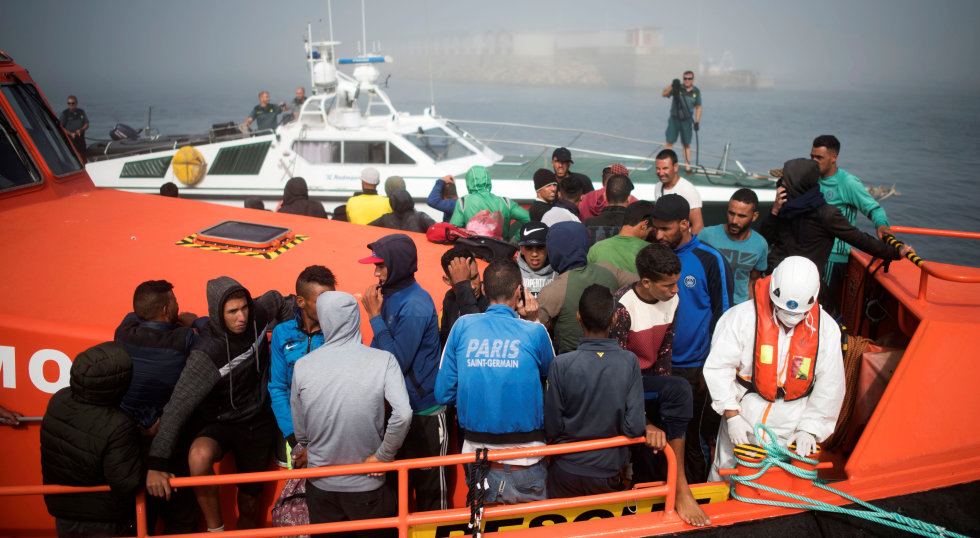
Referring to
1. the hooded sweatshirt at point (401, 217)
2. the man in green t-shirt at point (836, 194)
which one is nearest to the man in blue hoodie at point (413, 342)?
Answer: the hooded sweatshirt at point (401, 217)

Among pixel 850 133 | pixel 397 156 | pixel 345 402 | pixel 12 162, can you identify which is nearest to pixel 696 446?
pixel 345 402

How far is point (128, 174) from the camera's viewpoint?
452 inches

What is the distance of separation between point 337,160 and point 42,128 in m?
5.60

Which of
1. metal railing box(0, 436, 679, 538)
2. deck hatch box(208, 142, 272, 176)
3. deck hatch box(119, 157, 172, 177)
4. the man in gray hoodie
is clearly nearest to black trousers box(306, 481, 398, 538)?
the man in gray hoodie

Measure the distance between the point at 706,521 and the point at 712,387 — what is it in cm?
64

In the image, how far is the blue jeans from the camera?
120 inches

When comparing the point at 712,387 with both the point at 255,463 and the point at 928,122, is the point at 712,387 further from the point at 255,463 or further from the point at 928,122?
the point at 928,122

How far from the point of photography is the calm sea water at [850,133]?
1934 cm

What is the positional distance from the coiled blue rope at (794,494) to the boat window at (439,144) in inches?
326

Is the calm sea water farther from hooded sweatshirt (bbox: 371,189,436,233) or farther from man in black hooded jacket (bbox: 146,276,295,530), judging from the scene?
man in black hooded jacket (bbox: 146,276,295,530)

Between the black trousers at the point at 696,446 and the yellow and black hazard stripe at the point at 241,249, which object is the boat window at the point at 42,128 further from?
the black trousers at the point at 696,446

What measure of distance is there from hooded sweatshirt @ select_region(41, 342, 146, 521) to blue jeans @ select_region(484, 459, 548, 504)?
162cm

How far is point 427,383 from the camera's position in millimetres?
3273

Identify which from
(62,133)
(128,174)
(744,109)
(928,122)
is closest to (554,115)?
(744,109)
